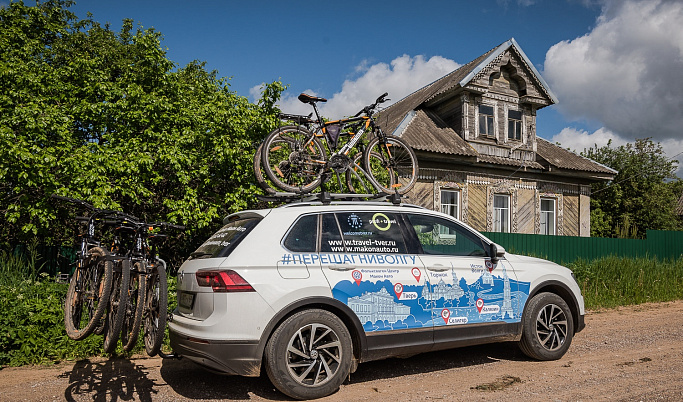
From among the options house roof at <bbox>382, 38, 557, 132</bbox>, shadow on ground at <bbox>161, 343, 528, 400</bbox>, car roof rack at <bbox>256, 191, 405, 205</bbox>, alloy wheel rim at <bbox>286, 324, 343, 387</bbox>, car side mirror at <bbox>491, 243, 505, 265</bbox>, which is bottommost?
shadow on ground at <bbox>161, 343, 528, 400</bbox>

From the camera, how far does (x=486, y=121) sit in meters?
17.2

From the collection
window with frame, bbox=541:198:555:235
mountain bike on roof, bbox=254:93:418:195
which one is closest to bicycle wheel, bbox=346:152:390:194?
mountain bike on roof, bbox=254:93:418:195

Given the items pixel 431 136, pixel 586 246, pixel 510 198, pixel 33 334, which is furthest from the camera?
pixel 510 198

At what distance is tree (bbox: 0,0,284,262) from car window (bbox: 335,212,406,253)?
352 cm

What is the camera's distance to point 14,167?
723cm

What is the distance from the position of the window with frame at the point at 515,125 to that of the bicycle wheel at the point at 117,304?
16062 mm

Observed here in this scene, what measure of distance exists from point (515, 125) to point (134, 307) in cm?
1637

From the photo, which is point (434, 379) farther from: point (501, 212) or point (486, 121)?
point (486, 121)

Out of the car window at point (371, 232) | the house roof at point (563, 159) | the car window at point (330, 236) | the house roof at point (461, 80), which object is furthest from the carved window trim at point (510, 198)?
the car window at point (330, 236)

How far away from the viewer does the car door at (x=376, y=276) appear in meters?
4.76

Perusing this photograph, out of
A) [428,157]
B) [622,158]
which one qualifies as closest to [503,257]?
[428,157]

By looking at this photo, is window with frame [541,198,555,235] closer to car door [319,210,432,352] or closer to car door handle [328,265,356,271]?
car door [319,210,432,352]

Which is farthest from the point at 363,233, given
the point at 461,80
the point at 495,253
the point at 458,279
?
the point at 461,80

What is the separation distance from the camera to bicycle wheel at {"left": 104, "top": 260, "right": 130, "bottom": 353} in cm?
374
